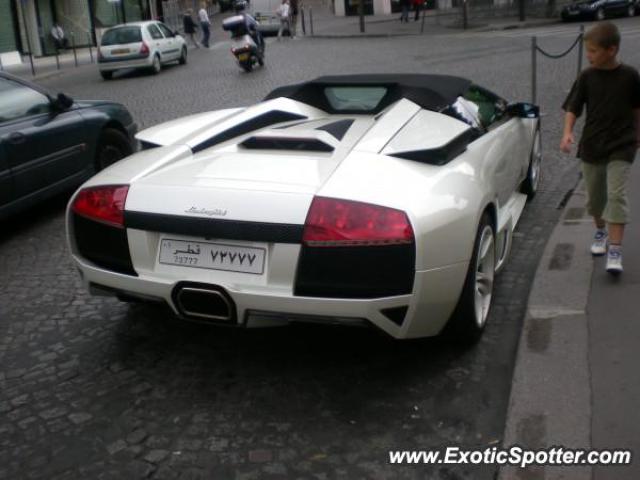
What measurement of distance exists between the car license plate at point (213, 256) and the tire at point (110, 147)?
4210 millimetres

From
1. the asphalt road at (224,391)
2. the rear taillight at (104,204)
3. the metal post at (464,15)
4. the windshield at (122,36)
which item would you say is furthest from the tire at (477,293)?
the metal post at (464,15)

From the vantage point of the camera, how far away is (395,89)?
5.04 metres

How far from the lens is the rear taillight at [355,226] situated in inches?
137

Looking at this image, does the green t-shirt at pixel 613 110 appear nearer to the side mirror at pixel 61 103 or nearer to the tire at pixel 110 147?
the side mirror at pixel 61 103

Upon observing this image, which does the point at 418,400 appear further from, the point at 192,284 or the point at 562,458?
the point at 192,284

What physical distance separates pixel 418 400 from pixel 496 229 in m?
1.18

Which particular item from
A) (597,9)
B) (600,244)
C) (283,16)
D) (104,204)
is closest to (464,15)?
(597,9)

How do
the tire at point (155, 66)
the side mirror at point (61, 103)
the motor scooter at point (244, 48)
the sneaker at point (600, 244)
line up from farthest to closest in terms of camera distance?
the tire at point (155, 66)
the motor scooter at point (244, 48)
the side mirror at point (61, 103)
the sneaker at point (600, 244)

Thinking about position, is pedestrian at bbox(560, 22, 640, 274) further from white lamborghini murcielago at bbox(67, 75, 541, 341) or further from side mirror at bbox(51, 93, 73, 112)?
side mirror at bbox(51, 93, 73, 112)

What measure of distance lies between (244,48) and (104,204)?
1722cm

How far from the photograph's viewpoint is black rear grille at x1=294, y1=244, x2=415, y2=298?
3.48 meters

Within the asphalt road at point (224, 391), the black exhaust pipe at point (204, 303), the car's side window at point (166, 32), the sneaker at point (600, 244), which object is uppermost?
the car's side window at point (166, 32)

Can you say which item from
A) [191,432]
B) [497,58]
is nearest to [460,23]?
[497,58]

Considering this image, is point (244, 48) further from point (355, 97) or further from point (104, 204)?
point (104, 204)
